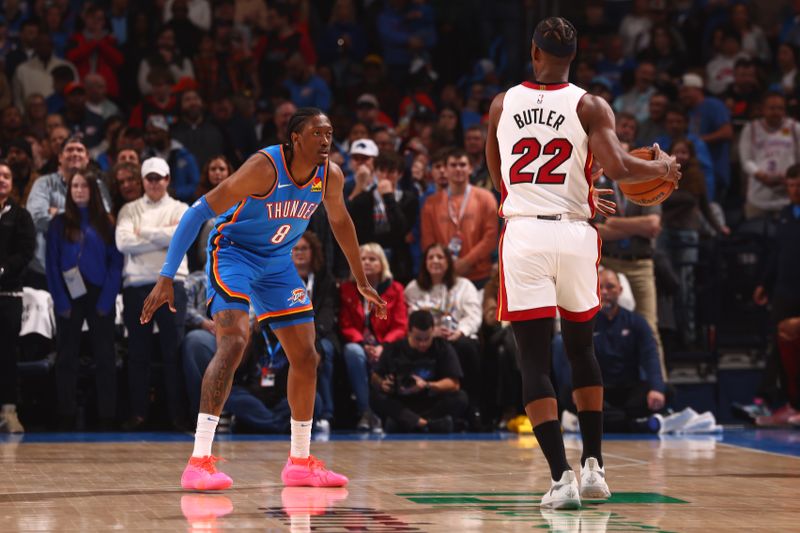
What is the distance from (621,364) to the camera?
11.3 meters

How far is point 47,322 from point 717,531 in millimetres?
6920

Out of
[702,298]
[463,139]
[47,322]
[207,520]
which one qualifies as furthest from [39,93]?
[207,520]

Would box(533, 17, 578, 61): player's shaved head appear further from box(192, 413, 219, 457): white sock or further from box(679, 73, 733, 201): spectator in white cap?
box(679, 73, 733, 201): spectator in white cap

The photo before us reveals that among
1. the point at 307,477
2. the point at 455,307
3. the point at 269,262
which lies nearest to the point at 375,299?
the point at 269,262

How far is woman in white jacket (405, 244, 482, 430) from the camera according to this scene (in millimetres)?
11242

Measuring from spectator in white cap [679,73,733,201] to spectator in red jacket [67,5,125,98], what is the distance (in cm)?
617

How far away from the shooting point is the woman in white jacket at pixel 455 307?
11.2 metres

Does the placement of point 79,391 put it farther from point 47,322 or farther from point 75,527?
point 75,527

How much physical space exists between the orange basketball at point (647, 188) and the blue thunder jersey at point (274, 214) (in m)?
1.60

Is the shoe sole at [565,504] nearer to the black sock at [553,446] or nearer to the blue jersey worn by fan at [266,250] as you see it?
the black sock at [553,446]

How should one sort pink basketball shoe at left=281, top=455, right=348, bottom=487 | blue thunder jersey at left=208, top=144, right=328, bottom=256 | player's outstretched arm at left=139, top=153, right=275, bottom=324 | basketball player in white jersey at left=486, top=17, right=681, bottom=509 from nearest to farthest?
basketball player in white jersey at left=486, top=17, right=681, bottom=509, player's outstretched arm at left=139, top=153, right=275, bottom=324, blue thunder jersey at left=208, top=144, right=328, bottom=256, pink basketball shoe at left=281, top=455, right=348, bottom=487

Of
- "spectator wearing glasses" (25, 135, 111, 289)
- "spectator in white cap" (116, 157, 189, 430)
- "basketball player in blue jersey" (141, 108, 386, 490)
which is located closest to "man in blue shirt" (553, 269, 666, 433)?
"spectator in white cap" (116, 157, 189, 430)

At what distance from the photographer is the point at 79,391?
36.9ft

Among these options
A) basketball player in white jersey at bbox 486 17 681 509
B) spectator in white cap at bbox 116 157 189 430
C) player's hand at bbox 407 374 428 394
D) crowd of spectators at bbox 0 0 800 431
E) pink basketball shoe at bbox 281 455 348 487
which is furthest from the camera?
player's hand at bbox 407 374 428 394
